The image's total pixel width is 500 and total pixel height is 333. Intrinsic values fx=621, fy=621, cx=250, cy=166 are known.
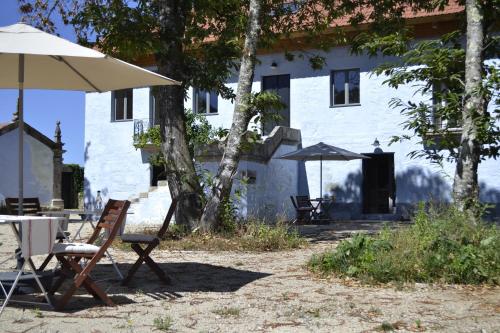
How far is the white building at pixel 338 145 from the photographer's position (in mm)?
18422

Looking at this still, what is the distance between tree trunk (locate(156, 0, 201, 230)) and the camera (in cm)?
1184

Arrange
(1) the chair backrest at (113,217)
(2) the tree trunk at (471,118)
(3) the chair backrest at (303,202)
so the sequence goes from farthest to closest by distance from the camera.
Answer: (3) the chair backrest at (303,202) < (2) the tree trunk at (471,118) < (1) the chair backrest at (113,217)

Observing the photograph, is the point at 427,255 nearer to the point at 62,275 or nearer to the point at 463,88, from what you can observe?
the point at 463,88

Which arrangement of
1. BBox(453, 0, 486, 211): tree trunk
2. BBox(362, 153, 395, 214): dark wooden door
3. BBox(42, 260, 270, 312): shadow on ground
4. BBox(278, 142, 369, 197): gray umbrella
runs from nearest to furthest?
BBox(42, 260, 270, 312): shadow on ground, BBox(453, 0, 486, 211): tree trunk, BBox(278, 142, 369, 197): gray umbrella, BBox(362, 153, 395, 214): dark wooden door

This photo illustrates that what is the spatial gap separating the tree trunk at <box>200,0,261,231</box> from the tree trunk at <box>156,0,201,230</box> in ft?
1.98

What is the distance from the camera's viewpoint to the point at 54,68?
7.41 meters

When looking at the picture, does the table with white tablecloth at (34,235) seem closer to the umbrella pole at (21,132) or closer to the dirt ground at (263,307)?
the dirt ground at (263,307)

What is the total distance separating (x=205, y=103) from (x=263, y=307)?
56.6ft

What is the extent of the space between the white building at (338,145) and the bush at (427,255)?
32.0 ft

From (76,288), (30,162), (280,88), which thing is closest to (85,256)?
(76,288)

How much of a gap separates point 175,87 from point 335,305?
7.24 metres

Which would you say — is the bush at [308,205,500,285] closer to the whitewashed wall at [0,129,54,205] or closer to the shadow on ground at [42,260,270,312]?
the shadow on ground at [42,260,270,312]

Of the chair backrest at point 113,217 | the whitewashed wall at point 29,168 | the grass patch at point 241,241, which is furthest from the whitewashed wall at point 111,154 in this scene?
the chair backrest at point 113,217

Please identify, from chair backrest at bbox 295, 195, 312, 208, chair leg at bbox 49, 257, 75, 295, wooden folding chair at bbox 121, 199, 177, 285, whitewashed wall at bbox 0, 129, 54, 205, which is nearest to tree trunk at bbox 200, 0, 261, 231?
wooden folding chair at bbox 121, 199, 177, 285
